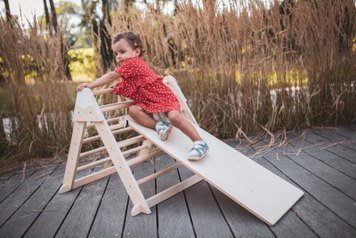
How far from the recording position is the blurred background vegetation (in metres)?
2.71

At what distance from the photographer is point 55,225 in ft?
5.31

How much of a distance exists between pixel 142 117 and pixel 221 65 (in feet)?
3.83

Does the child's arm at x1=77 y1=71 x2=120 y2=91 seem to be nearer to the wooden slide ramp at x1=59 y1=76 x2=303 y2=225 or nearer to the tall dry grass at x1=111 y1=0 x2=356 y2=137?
the wooden slide ramp at x1=59 y1=76 x2=303 y2=225

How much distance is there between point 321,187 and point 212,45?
1.52m

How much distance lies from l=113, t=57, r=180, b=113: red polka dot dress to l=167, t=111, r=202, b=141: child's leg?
0.17 feet

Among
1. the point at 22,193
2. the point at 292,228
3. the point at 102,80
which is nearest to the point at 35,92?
the point at 22,193

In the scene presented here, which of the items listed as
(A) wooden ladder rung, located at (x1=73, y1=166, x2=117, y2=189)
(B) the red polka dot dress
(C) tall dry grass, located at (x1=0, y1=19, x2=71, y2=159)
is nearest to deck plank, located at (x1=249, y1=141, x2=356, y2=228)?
(B) the red polka dot dress

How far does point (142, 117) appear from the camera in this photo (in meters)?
1.93

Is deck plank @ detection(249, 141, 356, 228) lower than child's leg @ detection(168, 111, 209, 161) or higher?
lower

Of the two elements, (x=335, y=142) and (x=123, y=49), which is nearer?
(x=123, y=49)

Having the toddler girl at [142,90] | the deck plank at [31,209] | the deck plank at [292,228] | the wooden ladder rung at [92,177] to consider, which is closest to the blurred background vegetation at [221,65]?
the deck plank at [31,209]

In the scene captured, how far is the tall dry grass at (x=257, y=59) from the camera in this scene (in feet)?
9.06

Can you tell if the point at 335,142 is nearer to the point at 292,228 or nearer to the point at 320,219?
the point at 320,219

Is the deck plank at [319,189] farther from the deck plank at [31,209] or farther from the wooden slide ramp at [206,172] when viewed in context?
the deck plank at [31,209]
